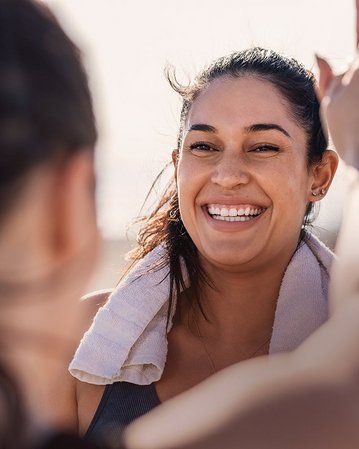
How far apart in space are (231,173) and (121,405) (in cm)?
90

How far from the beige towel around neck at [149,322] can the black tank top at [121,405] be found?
3 centimetres

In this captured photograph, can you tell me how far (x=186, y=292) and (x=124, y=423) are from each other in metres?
0.58

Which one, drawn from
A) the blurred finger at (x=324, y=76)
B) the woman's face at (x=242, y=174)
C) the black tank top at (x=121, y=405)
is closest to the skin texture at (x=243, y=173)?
the woman's face at (x=242, y=174)

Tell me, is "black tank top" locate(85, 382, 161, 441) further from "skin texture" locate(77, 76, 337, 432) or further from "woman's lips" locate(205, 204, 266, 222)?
"woman's lips" locate(205, 204, 266, 222)

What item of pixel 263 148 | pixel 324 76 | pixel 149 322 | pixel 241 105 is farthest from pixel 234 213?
pixel 324 76

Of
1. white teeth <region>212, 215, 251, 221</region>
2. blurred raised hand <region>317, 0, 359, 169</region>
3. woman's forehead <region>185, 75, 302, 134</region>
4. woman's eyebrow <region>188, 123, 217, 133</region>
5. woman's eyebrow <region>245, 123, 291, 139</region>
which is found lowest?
white teeth <region>212, 215, 251, 221</region>

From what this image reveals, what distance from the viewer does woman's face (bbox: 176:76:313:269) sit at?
3.08 m

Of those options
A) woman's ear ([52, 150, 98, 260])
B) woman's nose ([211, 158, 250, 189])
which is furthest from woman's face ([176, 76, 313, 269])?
woman's ear ([52, 150, 98, 260])

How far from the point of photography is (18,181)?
88cm

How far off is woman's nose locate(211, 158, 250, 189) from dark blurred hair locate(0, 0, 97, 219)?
6.91 ft

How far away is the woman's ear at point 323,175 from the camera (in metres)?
3.31

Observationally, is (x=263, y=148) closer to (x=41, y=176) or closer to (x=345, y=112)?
(x=345, y=112)

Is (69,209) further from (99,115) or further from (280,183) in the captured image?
(280,183)

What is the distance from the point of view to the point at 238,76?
3.23 m
